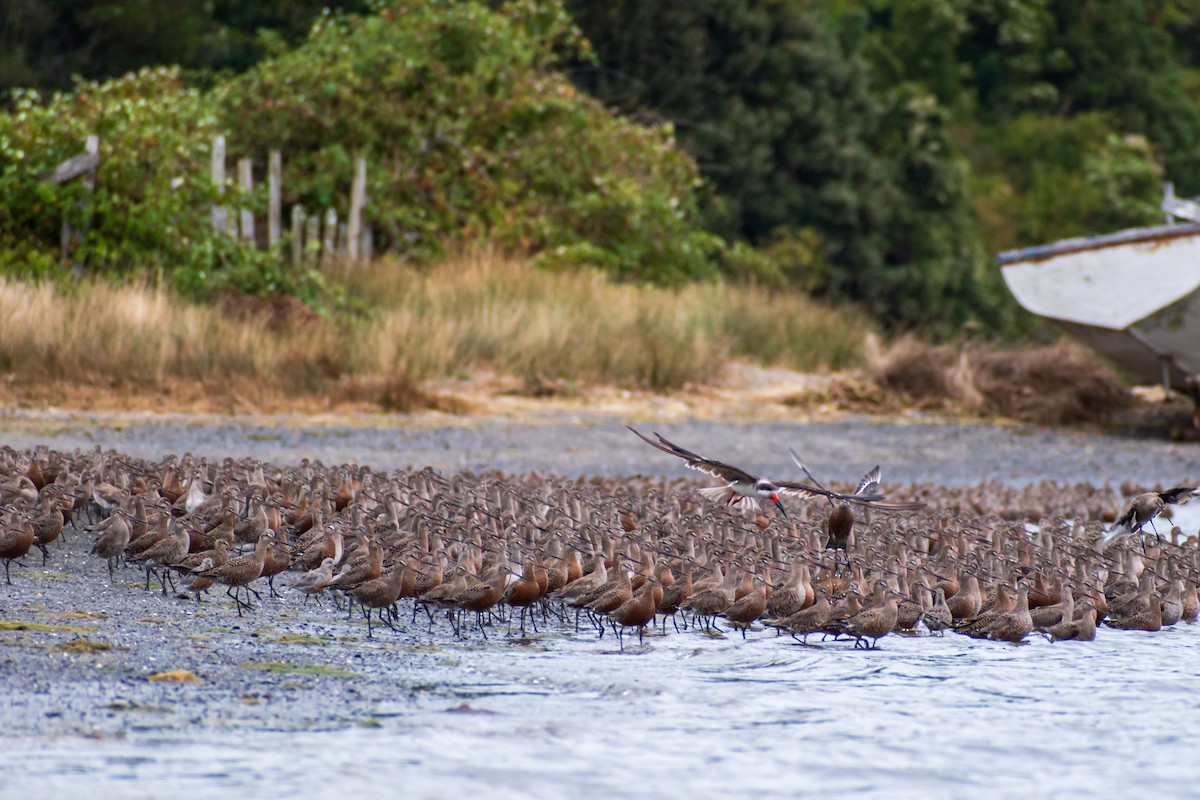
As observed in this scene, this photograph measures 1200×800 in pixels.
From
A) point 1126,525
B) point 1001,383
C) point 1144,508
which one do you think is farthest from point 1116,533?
point 1001,383

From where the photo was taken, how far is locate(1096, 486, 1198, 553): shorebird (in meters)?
9.25

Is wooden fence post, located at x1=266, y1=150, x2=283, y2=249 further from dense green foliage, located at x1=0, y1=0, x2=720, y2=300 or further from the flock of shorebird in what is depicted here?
the flock of shorebird

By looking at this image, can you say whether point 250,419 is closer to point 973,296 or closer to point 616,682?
point 616,682

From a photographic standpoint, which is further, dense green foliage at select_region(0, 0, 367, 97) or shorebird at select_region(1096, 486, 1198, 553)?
dense green foliage at select_region(0, 0, 367, 97)

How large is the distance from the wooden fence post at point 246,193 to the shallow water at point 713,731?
14.6 metres

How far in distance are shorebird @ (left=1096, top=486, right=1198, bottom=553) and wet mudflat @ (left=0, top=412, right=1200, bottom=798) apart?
36.0 inches

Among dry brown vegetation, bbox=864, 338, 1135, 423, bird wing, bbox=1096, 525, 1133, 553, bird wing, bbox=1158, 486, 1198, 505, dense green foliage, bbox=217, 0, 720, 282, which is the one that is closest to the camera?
bird wing, bbox=1158, 486, 1198, 505

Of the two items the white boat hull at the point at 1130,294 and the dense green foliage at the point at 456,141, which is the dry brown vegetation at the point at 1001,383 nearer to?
the white boat hull at the point at 1130,294

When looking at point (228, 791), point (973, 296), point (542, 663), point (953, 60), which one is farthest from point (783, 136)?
point (228, 791)

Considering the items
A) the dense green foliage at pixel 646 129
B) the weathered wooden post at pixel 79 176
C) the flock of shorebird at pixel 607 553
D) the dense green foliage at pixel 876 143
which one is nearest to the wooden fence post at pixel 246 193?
the dense green foliage at pixel 646 129

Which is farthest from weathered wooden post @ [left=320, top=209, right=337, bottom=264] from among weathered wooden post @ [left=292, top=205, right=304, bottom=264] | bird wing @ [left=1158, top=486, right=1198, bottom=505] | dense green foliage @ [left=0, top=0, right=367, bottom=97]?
bird wing @ [left=1158, top=486, right=1198, bottom=505]

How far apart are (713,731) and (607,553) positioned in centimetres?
243

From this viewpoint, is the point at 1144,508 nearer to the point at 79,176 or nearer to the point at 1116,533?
the point at 1116,533

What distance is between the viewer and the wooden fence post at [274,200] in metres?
22.3
